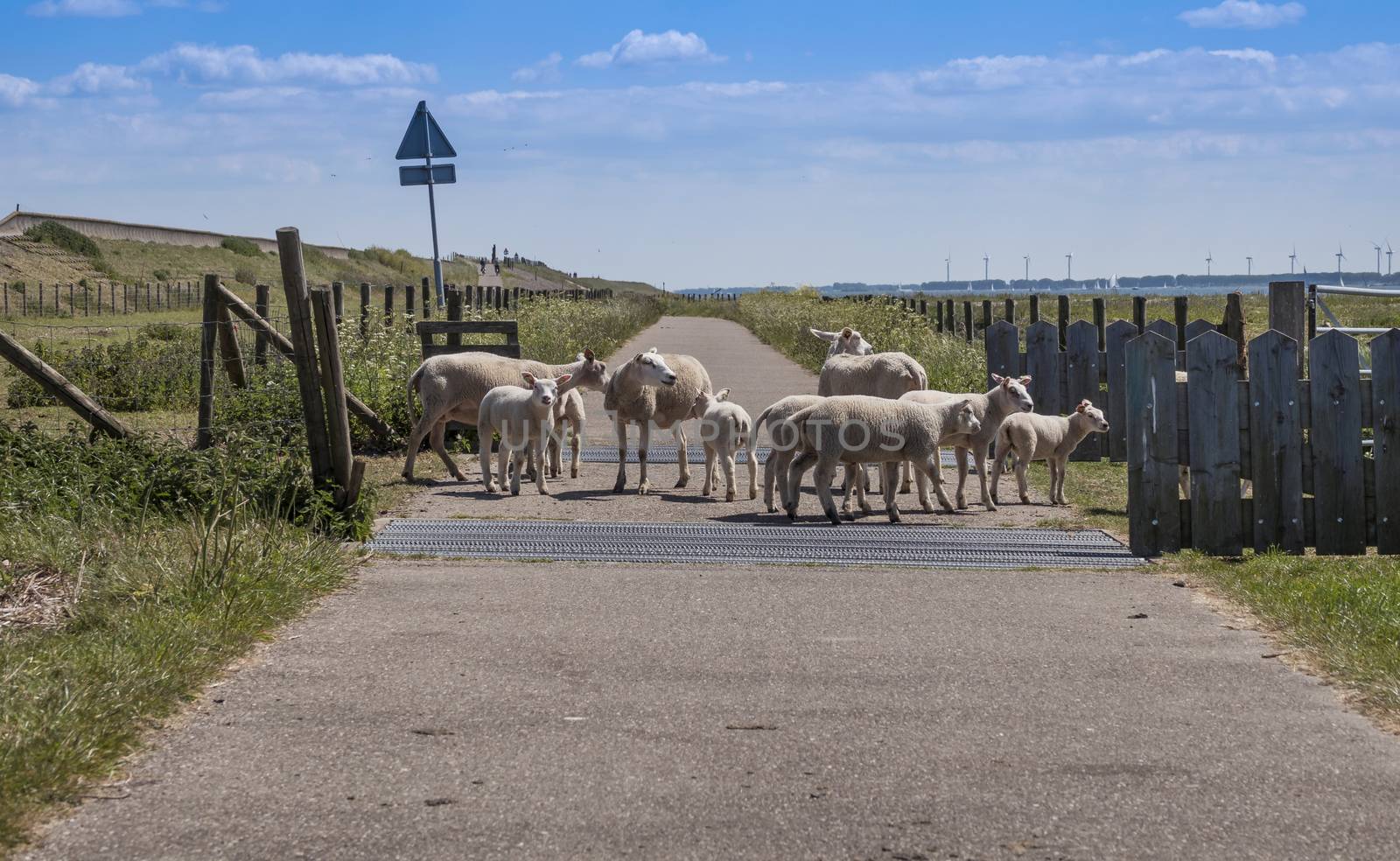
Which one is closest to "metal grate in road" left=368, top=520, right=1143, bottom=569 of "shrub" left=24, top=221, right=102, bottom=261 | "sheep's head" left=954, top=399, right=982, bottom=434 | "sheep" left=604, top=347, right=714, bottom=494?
"sheep's head" left=954, top=399, right=982, bottom=434

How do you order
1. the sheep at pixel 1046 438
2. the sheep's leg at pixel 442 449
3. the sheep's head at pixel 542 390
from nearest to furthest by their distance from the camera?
the sheep's head at pixel 542 390, the sheep at pixel 1046 438, the sheep's leg at pixel 442 449

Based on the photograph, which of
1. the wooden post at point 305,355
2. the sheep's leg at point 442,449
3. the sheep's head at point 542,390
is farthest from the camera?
the sheep's leg at point 442,449

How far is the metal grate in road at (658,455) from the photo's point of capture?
1509cm

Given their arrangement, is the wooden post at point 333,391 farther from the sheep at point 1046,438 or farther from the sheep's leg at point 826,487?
the sheep at point 1046,438

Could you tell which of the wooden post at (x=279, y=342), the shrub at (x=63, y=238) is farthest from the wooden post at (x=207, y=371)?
the shrub at (x=63, y=238)

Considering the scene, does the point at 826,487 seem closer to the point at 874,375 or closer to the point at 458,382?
the point at 874,375

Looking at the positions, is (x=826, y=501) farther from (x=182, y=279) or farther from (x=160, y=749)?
(x=182, y=279)

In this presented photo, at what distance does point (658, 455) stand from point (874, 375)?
2844mm

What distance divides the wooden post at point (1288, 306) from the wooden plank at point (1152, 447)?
3.57m

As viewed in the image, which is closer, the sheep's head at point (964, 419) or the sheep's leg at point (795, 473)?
the sheep's leg at point (795, 473)

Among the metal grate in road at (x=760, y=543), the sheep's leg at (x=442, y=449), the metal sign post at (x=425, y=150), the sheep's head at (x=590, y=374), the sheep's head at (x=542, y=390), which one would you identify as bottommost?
the metal grate in road at (x=760, y=543)

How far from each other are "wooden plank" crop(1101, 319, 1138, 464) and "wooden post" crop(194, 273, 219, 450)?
31.2ft

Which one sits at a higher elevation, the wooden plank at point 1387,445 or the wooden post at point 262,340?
the wooden post at point 262,340

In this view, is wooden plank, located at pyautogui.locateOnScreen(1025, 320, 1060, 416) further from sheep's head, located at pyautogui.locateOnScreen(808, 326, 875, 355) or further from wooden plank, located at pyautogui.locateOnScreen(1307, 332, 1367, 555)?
wooden plank, located at pyautogui.locateOnScreen(1307, 332, 1367, 555)
